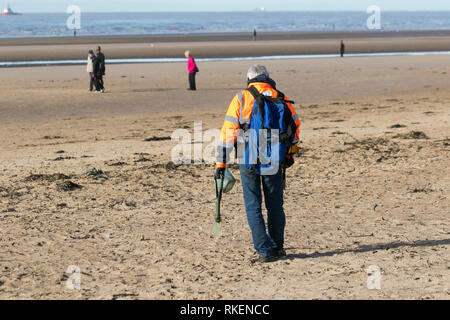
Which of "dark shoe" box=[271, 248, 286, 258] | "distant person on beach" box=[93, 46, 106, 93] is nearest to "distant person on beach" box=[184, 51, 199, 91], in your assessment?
"distant person on beach" box=[93, 46, 106, 93]

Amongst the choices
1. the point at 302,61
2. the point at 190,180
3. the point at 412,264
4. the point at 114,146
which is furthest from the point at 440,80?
the point at 412,264

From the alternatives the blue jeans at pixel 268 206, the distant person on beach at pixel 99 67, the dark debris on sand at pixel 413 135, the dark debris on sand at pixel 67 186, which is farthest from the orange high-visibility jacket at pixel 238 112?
the distant person on beach at pixel 99 67

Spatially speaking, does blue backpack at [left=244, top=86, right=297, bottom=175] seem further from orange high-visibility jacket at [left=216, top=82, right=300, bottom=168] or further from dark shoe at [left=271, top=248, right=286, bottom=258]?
dark shoe at [left=271, top=248, right=286, bottom=258]

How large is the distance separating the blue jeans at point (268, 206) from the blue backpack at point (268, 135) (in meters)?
0.10

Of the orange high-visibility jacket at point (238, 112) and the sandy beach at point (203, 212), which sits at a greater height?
the orange high-visibility jacket at point (238, 112)

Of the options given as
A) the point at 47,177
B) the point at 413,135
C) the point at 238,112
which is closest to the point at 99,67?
the point at 413,135

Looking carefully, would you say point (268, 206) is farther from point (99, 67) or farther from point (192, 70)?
point (192, 70)

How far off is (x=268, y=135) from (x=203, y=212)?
Result: 252 centimetres

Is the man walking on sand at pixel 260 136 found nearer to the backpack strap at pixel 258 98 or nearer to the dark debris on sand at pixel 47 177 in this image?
the backpack strap at pixel 258 98

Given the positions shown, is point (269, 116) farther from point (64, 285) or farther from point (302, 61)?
point (302, 61)

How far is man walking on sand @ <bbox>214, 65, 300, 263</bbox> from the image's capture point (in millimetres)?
5750

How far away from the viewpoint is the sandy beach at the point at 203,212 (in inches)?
227

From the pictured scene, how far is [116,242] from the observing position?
273 inches

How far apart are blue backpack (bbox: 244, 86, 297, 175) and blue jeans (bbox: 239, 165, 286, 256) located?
0.33 feet
